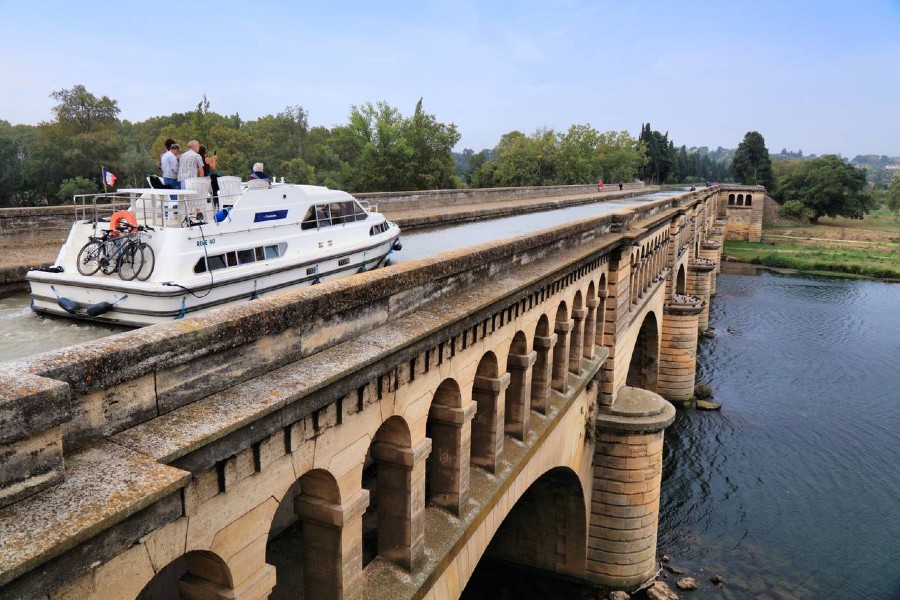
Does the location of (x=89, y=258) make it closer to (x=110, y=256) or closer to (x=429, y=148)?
(x=110, y=256)

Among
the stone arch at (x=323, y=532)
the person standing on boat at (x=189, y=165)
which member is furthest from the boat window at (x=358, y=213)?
the stone arch at (x=323, y=532)

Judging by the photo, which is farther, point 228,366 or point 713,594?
point 713,594

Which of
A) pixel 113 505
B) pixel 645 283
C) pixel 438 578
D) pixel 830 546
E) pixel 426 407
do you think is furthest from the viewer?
pixel 645 283

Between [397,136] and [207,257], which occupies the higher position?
[397,136]

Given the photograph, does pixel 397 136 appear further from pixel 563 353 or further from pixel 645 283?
pixel 563 353

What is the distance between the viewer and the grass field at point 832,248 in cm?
8169

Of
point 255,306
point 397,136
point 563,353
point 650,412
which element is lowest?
point 650,412

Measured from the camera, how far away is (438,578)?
30.1ft

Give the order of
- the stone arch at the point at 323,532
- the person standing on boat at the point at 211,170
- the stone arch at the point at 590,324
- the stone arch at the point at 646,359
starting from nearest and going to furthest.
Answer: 1. the stone arch at the point at 323,532
2. the person standing on boat at the point at 211,170
3. the stone arch at the point at 590,324
4. the stone arch at the point at 646,359

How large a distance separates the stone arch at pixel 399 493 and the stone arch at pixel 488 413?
262 cm

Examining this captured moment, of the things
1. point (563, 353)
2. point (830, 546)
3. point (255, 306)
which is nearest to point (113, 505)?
point (255, 306)

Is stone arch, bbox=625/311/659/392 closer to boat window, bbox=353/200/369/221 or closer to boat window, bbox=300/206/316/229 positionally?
boat window, bbox=353/200/369/221

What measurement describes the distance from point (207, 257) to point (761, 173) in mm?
141041

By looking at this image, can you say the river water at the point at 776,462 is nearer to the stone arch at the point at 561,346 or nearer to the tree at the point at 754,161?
the stone arch at the point at 561,346
